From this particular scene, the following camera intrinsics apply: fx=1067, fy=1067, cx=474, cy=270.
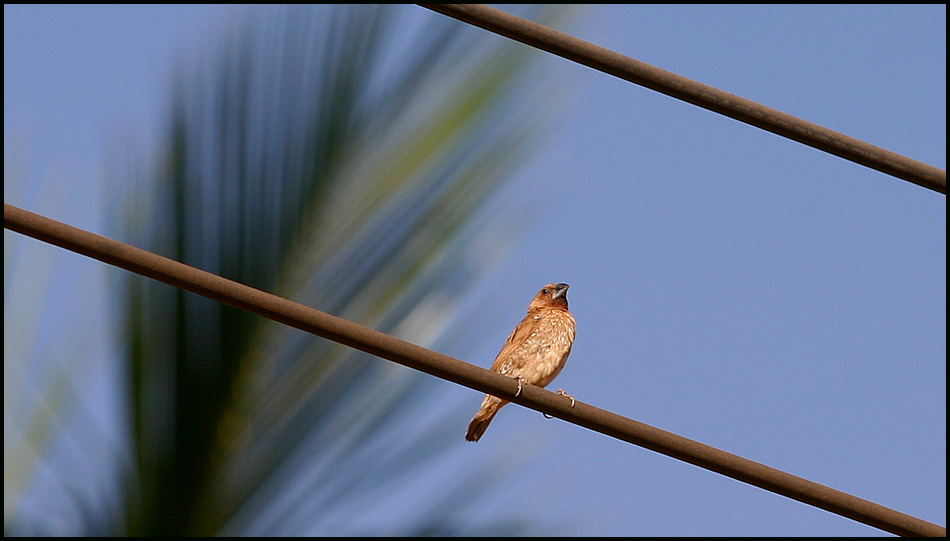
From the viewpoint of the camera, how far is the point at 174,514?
5.32ft

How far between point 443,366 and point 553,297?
4.79 meters

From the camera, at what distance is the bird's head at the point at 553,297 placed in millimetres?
7051

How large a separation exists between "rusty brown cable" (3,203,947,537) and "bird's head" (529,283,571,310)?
4.02 meters

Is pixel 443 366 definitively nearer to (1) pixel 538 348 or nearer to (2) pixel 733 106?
(2) pixel 733 106

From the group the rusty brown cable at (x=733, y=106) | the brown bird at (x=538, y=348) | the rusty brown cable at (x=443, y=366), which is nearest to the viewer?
the rusty brown cable at (x=443, y=366)

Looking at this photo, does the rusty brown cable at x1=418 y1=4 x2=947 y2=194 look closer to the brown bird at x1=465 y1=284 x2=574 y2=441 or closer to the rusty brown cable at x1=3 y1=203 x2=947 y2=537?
the rusty brown cable at x1=3 y1=203 x2=947 y2=537

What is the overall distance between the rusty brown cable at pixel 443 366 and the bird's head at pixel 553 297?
13.2 feet

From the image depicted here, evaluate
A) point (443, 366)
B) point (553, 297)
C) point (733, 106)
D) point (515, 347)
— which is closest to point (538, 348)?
point (515, 347)

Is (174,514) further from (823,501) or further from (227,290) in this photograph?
(823,501)

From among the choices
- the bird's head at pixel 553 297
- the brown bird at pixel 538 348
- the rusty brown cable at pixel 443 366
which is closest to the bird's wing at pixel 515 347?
the brown bird at pixel 538 348

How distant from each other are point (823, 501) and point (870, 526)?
14cm

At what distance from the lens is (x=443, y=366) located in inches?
91.7

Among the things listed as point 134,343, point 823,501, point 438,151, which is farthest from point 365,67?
point 823,501

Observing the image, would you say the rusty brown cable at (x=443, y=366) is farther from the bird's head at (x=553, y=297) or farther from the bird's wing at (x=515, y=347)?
the bird's head at (x=553, y=297)
